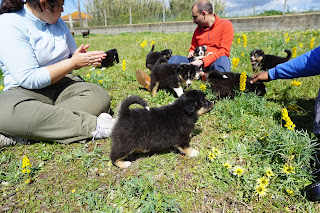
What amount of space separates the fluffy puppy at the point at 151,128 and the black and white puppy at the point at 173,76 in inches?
62.6

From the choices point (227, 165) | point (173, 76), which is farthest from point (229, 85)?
point (227, 165)

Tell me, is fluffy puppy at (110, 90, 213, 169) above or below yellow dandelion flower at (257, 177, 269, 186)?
above

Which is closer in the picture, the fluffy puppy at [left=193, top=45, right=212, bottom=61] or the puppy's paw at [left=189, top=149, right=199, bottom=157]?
the puppy's paw at [left=189, top=149, right=199, bottom=157]

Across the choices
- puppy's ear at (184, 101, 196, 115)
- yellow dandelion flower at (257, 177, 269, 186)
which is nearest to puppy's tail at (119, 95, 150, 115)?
puppy's ear at (184, 101, 196, 115)

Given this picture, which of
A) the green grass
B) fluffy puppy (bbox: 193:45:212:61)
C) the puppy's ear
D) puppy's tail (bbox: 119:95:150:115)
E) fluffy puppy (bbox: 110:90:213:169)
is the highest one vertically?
fluffy puppy (bbox: 193:45:212:61)

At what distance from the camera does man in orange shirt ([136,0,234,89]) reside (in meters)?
4.22

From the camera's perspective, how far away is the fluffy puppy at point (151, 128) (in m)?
2.11

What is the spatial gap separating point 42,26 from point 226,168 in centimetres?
299

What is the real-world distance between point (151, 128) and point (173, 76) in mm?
2128

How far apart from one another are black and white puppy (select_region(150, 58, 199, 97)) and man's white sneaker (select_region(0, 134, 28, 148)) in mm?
2419

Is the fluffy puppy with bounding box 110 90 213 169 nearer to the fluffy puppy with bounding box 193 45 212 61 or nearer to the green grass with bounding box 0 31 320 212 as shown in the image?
the green grass with bounding box 0 31 320 212

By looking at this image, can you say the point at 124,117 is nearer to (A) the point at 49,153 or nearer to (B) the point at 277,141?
(A) the point at 49,153

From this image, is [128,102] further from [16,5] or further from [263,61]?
[263,61]

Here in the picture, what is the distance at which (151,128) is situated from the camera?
219 cm
